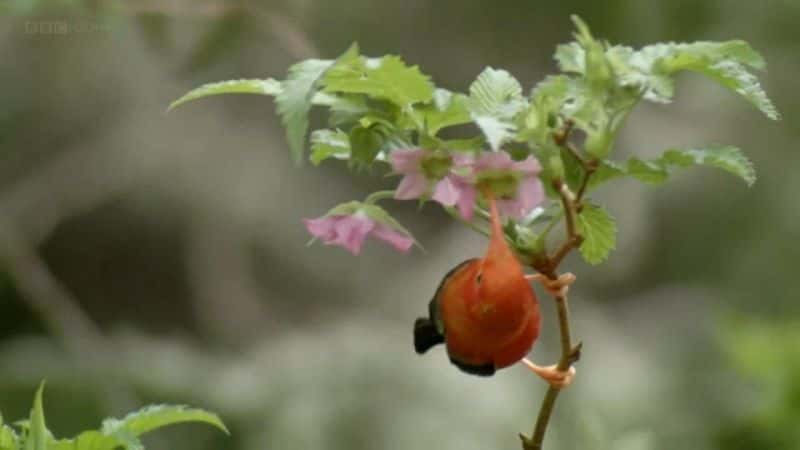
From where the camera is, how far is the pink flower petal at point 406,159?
1.70ft

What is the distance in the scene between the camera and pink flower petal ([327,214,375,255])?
0.54 metres

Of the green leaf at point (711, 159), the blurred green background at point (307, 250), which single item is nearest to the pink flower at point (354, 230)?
the green leaf at point (711, 159)

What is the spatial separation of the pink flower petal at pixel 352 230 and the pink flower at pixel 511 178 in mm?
51

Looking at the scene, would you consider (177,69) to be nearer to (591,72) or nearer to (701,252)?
(701,252)

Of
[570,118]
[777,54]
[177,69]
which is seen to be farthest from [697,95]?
[570,118]

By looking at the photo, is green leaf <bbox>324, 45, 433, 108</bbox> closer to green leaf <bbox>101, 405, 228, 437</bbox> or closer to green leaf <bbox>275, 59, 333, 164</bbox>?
green leaf <bbox>275, 59, 333, 164</bbox>

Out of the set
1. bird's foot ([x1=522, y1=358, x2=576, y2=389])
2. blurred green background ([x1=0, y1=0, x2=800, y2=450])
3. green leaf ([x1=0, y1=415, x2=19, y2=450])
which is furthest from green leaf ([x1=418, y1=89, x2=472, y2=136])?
blurred green background ([x1=0, y1=0, x2=800, y2=450])

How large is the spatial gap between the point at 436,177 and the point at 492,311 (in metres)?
0.06

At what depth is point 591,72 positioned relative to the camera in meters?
0.49

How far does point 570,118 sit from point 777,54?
1.96 m

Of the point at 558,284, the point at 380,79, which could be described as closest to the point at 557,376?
the point at 558,284

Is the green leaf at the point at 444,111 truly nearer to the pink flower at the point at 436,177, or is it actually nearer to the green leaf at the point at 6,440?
the pink flower at the point at 436,177

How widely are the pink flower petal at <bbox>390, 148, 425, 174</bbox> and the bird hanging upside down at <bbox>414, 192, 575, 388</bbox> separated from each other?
30mm

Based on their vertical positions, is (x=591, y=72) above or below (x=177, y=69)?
above
